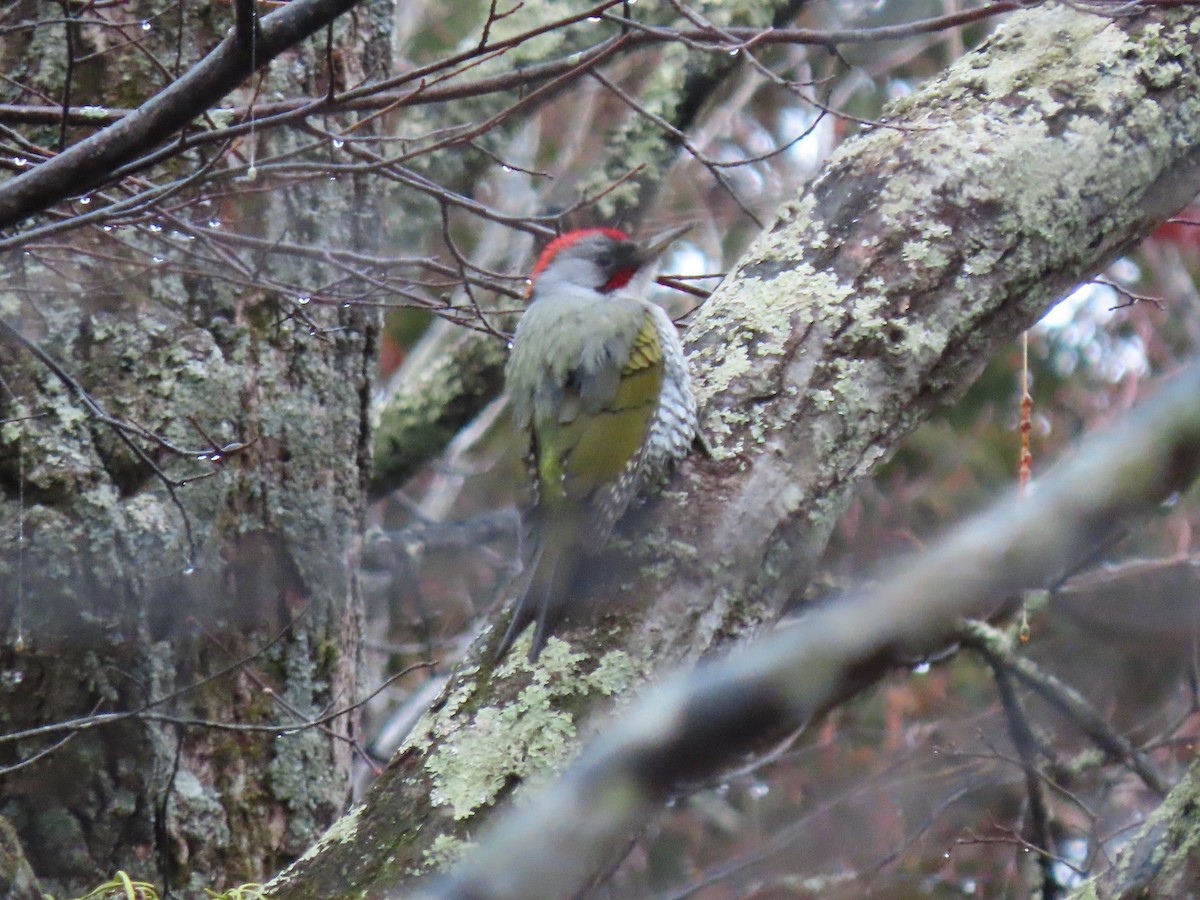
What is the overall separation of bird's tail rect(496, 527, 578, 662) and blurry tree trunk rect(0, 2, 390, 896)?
561mm

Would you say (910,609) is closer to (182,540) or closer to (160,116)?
(160,116)

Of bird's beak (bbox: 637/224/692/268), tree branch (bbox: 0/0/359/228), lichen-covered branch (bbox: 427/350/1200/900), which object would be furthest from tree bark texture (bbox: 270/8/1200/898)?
lichen-covered branch (bbox: 427/350/1200/900)

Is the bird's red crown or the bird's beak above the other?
the bird's red crown

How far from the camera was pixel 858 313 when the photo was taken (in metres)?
2.70

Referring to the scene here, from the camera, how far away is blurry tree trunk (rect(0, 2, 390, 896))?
9.49 ft

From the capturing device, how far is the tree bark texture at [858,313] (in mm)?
2377

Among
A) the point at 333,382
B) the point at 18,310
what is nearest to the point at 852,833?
the point at 333,382

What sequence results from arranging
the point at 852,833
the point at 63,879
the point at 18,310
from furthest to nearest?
1. the point at 18,310
2. the point at 63,879
3. the point at 852,833

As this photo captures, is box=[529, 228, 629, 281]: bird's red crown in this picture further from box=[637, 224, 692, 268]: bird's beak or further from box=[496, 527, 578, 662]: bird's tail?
box=[496, 527, 578, 662]: bird's tail

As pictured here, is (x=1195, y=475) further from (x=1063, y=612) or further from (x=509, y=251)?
(x=509, y=251)

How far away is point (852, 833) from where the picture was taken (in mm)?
1825

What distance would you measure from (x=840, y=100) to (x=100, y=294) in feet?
21.1

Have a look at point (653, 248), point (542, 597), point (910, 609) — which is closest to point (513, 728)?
point (542, 597)

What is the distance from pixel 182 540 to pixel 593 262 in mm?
1407
